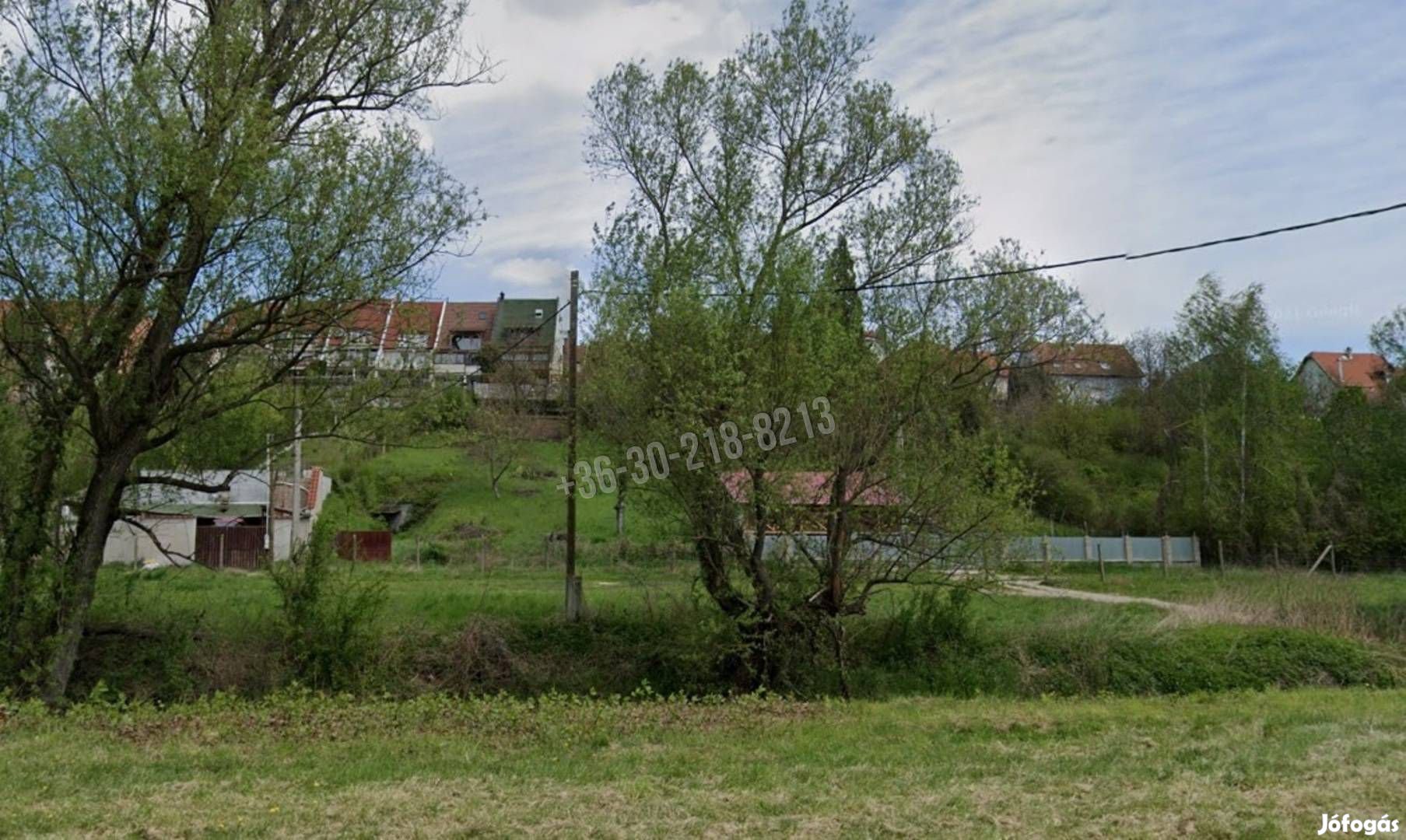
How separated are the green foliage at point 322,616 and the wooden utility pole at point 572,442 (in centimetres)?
375

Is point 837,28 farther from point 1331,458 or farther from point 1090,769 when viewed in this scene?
point 1331,458

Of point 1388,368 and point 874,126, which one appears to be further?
point 1388,368

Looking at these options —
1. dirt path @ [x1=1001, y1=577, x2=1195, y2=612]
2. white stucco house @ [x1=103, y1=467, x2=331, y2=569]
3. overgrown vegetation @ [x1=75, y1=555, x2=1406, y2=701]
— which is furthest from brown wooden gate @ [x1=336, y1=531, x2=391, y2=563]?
dirt path @ [x1=1001, y1=577, x2=1195, y2=612]

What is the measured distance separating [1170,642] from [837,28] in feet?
44.2

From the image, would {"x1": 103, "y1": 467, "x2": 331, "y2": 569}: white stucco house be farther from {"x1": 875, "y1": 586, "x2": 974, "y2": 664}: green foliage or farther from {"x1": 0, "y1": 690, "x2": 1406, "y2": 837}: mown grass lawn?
{"x1": 0, "y1": 690, "x2": 1406, "y2": 837}: mown grass lawn

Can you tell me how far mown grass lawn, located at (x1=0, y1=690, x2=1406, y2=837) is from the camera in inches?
231

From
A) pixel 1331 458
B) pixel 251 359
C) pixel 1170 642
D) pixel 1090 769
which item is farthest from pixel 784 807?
pixel 1331 458

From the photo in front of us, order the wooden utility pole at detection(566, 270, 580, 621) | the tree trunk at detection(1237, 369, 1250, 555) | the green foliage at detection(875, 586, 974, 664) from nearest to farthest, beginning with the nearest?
the wooden utility pole at detection(566, 270, 580, 621)
the green foliage at detection(875, 586, 974, 664)
the tree trunk at detection(1237, 369, 1250, 555)

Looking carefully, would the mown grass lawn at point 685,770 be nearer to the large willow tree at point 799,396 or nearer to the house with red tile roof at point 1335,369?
the large willow tree at point 799,396

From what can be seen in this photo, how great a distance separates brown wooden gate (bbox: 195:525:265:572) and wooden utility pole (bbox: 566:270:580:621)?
17.9 metres

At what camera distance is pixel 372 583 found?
1673 cm

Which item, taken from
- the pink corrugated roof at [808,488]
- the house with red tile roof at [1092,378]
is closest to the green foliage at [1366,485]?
the house with red tile roof at [1092,378]

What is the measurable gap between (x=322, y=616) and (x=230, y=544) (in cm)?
2026

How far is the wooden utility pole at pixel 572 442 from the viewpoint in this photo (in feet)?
56.3
